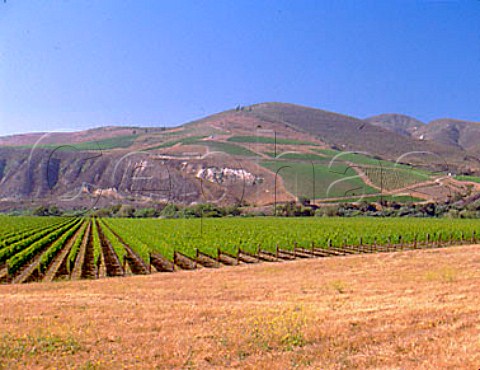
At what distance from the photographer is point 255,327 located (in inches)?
364

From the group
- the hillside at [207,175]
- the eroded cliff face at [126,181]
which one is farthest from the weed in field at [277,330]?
the eroded cliff face at [126,181]

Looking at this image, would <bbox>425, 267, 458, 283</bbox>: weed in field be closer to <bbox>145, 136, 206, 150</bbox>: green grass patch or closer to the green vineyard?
the green vineyard

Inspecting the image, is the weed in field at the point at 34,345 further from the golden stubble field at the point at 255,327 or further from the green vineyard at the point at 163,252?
the green vineyard at the point at 163,252

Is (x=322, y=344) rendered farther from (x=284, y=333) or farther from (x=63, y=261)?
(x=63, y=261)

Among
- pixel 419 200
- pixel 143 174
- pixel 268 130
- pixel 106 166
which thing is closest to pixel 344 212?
pixel 419 200

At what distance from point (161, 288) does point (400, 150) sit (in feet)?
588

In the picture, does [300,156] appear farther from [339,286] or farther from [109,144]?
[339,286]

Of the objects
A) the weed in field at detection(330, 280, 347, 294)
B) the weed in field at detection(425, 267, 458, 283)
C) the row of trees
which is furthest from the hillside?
the weed in field at detection(330, 280, 347, 294)

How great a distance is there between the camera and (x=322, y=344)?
8.24m

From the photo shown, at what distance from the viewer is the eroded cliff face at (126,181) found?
342 feet

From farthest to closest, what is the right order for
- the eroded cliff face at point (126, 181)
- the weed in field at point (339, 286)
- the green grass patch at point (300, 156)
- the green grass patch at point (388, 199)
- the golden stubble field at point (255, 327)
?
1. the green grass patch at point (300, 156)
2. the eroded cliff face at point (126, 181)
3. the green grass patch at point (388, 199)
4. the weed in field at point (339, 286)
5. the golden stubble field at point (255, 327)

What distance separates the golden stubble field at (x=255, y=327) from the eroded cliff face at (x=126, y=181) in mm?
82612

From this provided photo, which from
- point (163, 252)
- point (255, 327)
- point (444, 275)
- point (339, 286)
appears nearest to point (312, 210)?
point (163, 252)

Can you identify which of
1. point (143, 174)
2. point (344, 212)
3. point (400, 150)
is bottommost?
point (344, 212)
